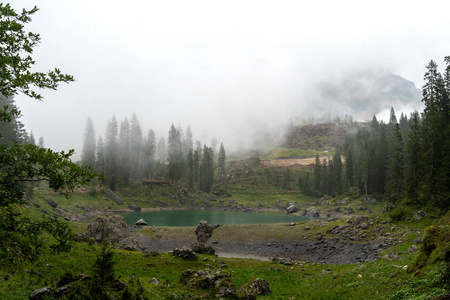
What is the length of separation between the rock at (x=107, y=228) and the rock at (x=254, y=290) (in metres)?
30.8

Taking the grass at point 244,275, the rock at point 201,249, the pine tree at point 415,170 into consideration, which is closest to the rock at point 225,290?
the grass at point 244,275

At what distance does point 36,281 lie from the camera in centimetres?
1814

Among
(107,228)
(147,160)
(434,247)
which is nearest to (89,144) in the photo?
(147,160)

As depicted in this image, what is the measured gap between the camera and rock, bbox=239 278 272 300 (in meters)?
20.6

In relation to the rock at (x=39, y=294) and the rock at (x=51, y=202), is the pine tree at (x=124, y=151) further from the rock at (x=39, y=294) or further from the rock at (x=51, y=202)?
the rock at (x=39, y=294)

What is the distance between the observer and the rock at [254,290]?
2061 centimetres

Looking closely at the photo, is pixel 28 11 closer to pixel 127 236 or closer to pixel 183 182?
pixel 127 236

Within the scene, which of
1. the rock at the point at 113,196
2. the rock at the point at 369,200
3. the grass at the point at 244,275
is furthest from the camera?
the rock at the point at 113,196

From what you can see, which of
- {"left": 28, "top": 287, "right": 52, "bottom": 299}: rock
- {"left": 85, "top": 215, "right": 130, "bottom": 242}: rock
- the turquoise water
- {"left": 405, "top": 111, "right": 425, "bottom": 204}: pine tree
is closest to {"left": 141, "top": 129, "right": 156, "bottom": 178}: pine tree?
the turquoise water

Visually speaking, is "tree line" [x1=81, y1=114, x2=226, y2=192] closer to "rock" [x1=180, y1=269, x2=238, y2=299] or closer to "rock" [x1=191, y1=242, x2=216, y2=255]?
"rock" [x1=191, y1=242, x2=216, y2=255]

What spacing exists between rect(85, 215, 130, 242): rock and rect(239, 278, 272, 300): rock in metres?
30.8

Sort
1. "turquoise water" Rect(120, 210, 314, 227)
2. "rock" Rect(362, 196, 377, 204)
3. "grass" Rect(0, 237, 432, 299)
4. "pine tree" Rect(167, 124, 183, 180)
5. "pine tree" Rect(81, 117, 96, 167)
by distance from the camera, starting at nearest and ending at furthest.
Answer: "grass" Rect(0, 237, 432, 299) < "turquoise water" Rect(120, 210, 314, 227) < "rock" Rect(362, 196, 377, 204) < "pine tree" Rect(81, 117, 96, 167) < "pine tree" Rect(167, 124, 183, 180)

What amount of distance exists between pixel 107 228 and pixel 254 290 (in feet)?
123

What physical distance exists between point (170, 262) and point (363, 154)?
116 m
